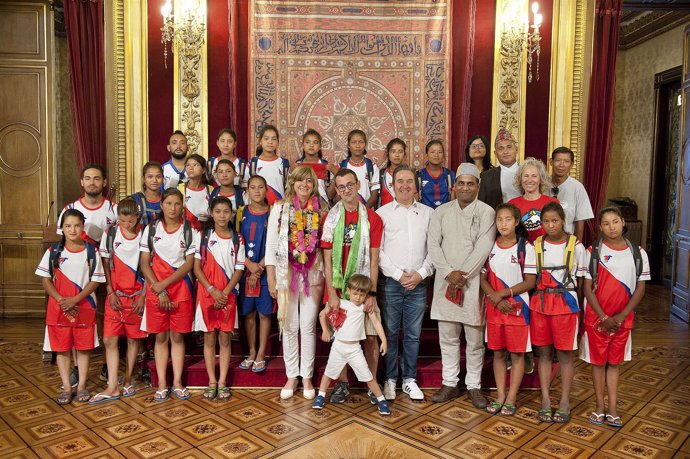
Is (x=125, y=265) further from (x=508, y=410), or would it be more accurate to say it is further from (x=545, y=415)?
(x=545, y=415)

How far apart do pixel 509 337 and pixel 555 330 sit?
0.30 m

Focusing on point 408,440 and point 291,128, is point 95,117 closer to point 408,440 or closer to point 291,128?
point 291,128

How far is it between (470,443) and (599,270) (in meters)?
1.41

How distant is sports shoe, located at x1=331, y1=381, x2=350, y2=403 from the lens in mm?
4159

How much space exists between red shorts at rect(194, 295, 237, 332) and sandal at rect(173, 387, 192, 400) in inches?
18.8

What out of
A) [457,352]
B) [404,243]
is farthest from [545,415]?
[404,243]

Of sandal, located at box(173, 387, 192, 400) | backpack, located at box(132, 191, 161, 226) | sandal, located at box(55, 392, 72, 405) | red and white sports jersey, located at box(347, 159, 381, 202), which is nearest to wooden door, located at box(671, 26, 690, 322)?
red and white sports jersey, located at box(347, 159, 381, 202)

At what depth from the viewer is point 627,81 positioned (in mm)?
10102

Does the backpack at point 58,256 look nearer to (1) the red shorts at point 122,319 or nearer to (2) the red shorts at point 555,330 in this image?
(1) the red shorts at point 122,319

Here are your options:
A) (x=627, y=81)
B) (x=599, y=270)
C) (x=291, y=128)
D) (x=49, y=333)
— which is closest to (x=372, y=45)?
(x=291, y=128)

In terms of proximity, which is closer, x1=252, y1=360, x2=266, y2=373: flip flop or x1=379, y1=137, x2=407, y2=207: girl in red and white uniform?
x1=252, y1=360, x2=266, y2=373: flip flop

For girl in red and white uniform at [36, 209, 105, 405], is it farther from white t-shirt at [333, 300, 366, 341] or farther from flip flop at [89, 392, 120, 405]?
white t-shirt at [333, 300, 366, 341]

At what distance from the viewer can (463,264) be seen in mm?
4078

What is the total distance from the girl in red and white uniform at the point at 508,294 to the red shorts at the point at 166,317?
213 centimetres
